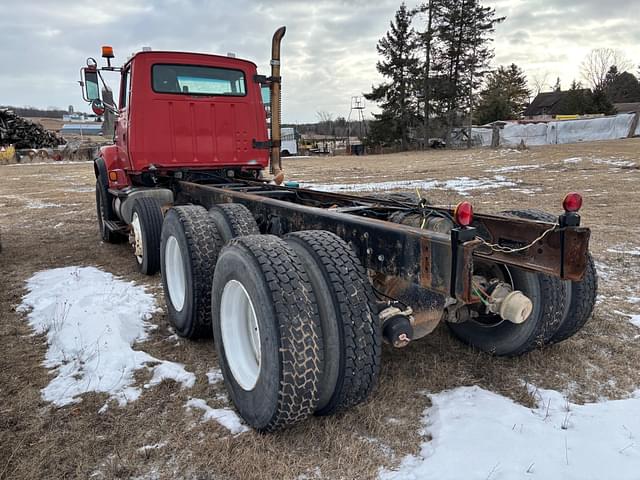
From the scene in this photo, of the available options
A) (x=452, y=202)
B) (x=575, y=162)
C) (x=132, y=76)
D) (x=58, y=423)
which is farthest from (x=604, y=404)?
(x=575, y=162)

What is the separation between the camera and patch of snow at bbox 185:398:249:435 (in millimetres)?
2457

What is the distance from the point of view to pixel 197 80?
227 inches

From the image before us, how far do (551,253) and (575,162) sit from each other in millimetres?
18671

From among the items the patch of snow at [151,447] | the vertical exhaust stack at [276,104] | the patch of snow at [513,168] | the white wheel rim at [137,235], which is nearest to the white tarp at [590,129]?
the patch of snow at [513,168]

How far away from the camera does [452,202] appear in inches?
393

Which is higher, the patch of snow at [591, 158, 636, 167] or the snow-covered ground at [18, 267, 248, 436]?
the patch of snow at [591, 158, 636, 167]

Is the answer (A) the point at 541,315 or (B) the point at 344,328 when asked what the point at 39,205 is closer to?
(B) the point at 344,328

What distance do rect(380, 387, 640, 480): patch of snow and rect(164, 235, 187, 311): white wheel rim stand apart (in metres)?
2.11

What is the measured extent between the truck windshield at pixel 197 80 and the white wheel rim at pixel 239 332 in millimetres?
3752

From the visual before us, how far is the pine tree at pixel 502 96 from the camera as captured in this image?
152 ft

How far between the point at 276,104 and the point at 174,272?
313 centimetres

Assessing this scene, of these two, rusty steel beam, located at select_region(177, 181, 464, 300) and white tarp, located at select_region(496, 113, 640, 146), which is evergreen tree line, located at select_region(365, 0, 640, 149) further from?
rusty steel beam, located at select_region(177, 181, 464, 300)

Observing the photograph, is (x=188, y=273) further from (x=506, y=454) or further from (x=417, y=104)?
(x=417, y=104)

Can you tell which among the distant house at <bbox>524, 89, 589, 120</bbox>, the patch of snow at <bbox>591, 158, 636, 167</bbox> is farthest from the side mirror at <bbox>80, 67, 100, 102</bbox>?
the distant house at <bbox>524, 89, 589, 120</bbox>
